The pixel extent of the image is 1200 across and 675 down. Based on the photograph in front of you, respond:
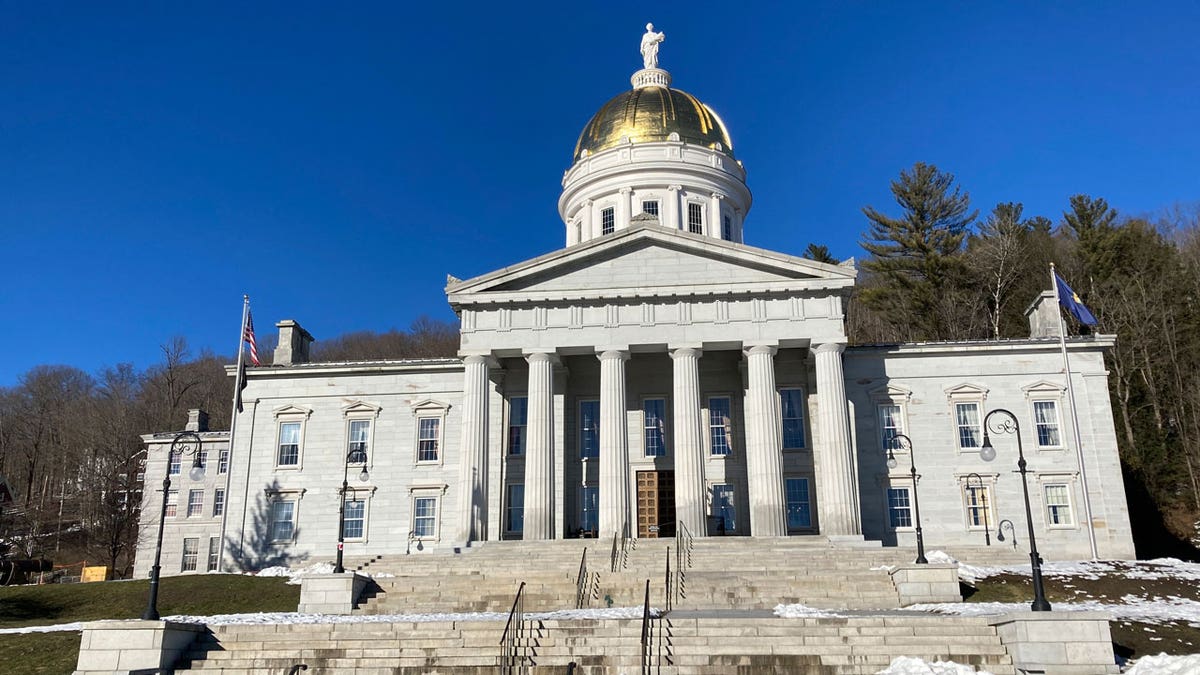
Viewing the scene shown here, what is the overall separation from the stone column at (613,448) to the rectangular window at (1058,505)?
1714cm

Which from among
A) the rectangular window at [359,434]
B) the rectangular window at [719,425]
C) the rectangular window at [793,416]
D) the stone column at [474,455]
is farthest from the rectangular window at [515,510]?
the rectangular window at [793,416]

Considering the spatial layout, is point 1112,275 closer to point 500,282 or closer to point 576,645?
point 500,282

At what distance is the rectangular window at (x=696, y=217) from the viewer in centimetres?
5128

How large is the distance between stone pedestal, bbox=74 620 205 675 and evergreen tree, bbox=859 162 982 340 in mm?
49577

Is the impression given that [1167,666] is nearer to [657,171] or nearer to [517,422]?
[517,422]

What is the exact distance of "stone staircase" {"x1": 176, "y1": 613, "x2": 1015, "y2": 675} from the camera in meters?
18.2

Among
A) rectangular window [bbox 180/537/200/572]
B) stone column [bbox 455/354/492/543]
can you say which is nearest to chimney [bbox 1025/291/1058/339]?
stone column [bbox 455/354/492/543]

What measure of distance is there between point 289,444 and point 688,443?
18.4 meters

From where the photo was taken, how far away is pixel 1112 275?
5275 centimetres

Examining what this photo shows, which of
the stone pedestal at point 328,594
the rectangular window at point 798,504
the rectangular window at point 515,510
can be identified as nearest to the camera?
the stone pedestal at point 328,594

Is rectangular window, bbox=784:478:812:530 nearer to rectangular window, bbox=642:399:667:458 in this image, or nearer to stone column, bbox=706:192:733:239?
rectangular window, bbox=642:399:667:458

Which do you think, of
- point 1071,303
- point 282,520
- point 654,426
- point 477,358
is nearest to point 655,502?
point 654,426

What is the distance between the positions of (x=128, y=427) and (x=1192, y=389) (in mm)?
62464

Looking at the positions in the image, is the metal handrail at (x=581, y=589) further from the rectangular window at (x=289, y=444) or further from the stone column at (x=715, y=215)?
the stone column at (x=715, y=215)
